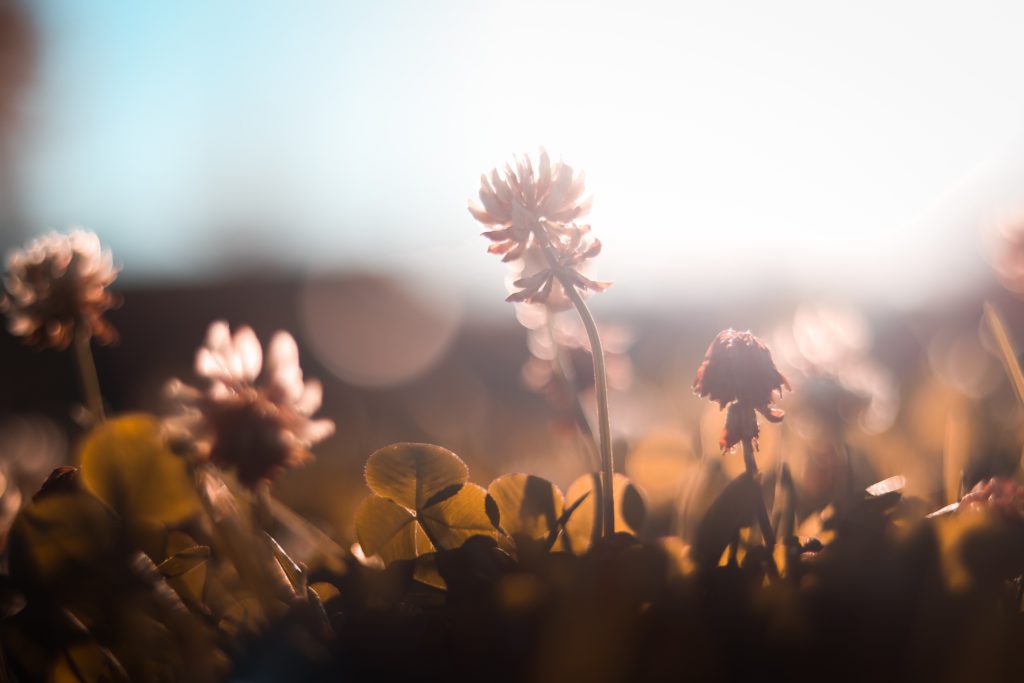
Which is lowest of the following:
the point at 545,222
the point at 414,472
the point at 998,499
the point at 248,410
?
the point at 998,499

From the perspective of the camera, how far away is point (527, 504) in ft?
2.97

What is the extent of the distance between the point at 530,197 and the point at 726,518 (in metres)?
0.41

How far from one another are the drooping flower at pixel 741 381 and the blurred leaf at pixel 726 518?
113 millimetres

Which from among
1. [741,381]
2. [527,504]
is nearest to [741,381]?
[741,381]

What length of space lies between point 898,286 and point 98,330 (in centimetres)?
554

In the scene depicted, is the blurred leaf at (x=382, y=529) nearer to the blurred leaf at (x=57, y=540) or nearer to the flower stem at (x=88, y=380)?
the blurred leaf at (x=57, y=540)

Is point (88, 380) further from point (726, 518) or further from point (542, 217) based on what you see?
point (726, 518)

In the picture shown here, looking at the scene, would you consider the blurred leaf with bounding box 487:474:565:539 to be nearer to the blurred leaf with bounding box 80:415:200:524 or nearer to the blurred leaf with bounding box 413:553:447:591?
the blurred leaf with bounding box 413:553:447:591

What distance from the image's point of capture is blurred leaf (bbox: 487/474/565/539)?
0.90 meters

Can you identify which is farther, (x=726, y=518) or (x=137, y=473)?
(x=137, y=473)

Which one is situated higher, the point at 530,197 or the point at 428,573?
the point at 530,197

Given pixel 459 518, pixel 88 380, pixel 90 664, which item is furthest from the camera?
pixel 88 380

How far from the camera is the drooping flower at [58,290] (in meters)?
1.50

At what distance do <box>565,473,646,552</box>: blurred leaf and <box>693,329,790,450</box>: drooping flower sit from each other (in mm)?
124
